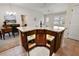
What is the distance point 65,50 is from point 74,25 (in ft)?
1.45

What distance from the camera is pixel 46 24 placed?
1.22 meters

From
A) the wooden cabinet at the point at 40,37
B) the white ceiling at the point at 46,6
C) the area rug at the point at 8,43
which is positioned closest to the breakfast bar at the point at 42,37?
the wooden cabinet at the point at 40,37

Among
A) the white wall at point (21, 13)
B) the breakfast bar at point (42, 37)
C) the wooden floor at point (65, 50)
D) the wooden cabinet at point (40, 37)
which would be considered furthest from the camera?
the wooden cabinet at point (40, 37)

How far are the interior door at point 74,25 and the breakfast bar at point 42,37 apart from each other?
147 millimetres

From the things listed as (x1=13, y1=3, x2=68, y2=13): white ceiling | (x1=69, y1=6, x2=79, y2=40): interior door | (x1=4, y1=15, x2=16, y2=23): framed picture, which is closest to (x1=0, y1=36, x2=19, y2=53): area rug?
(x1=4, y1=15, x2=16, y2=23): framed picture

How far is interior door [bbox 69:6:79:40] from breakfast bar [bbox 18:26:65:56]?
0.15 meters

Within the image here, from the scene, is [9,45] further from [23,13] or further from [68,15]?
[68,15]

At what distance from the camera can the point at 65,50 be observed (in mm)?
1316

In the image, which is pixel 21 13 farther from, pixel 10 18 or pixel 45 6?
pixel 45 6

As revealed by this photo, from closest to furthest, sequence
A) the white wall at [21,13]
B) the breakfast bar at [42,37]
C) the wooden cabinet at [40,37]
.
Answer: the white wall at [21,13] → the breakfast bar at [42,37] → the wooden cabinet at [40,37]

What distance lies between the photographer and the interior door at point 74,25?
1.15 meters

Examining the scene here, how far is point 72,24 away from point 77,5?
29 centimetres

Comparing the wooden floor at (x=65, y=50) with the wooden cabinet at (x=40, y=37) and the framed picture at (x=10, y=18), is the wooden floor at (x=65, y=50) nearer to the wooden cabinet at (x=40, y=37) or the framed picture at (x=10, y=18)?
the wooden cabinet at (x=40, y=37)

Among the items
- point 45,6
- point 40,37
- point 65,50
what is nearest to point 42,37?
point 40,37
